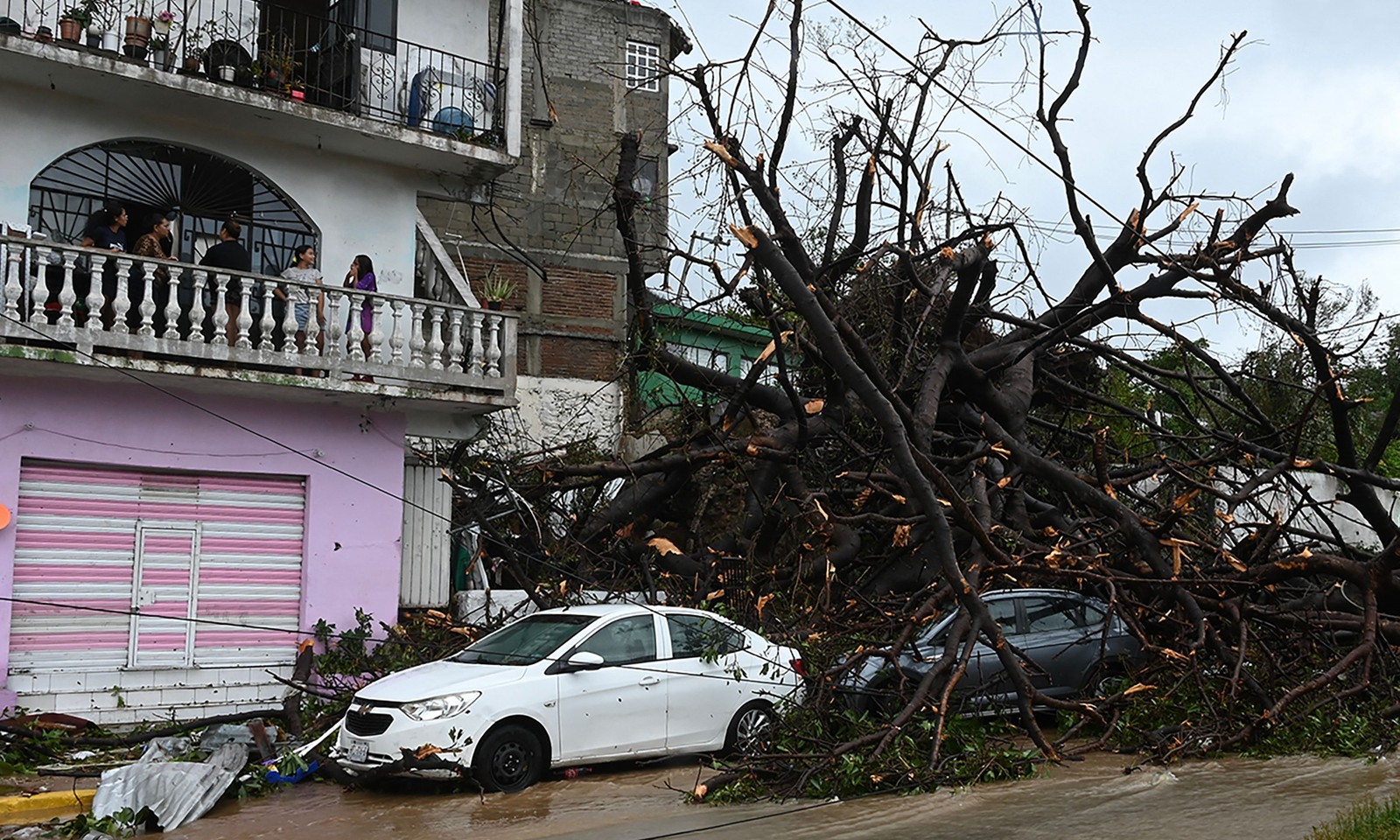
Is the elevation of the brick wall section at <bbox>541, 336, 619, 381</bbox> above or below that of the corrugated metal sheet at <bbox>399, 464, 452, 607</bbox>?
above

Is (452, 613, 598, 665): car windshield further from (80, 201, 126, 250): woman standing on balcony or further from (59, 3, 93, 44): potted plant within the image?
(59, 3, 93, 44): potted plant

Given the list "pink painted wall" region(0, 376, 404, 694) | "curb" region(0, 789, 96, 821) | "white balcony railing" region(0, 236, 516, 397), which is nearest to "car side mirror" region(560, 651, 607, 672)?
"curb" region(0, 789, 96, 821)

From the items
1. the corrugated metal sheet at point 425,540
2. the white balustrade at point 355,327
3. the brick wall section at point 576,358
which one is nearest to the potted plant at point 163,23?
the white balustrade at point 355,327

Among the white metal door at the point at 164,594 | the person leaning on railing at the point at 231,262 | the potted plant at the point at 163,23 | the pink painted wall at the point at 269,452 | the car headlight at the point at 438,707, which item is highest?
the potted plant at the point at 163,23

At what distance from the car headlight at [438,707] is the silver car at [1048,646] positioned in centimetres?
351

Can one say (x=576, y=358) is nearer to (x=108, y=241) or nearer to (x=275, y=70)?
(x=275, y=70)

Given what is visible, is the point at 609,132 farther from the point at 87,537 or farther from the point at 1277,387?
the point at 87,537

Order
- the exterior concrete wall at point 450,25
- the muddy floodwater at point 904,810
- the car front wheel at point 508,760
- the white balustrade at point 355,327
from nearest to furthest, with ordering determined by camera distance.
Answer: the muddy floodwater at point 904,810 < the car front wheel at point 508,760 < the white balustrade at point 355,327 < the exterior concrete wall at point 450,25

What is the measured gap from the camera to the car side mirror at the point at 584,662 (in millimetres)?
10750

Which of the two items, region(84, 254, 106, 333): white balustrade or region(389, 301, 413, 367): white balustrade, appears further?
region(389, 301, 413, 367): white balustrade

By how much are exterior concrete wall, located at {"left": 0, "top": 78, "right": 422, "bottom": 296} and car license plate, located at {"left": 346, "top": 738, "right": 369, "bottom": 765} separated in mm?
6935

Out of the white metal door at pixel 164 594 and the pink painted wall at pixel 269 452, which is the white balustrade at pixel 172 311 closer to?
the pink painted wall at pixel 269 452

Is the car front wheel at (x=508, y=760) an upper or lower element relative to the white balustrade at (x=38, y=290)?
lower

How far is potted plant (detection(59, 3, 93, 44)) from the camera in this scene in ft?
43.2
